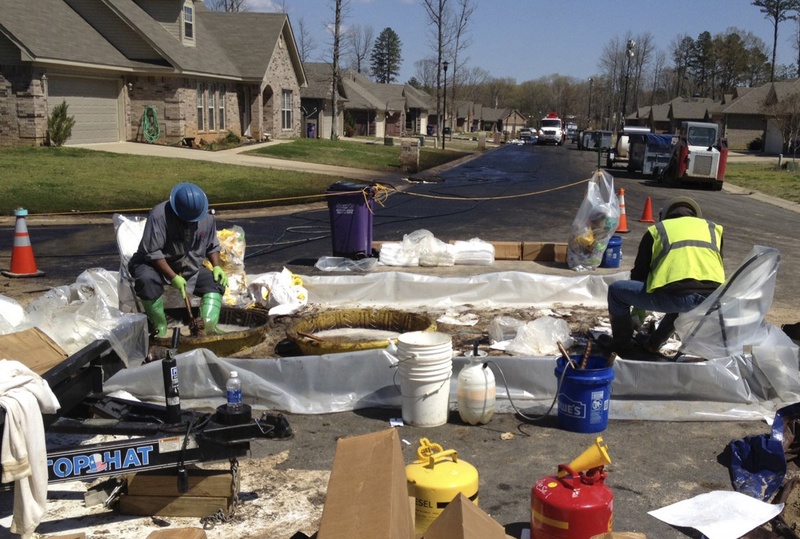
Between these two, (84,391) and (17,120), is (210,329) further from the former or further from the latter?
(17,120)

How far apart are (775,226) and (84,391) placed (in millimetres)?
15809

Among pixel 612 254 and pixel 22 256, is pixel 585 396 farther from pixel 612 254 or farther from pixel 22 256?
pixel 22 256

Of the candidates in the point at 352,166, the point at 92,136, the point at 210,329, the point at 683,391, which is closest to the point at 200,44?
the point at 92,136

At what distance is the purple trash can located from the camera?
10789 millimetres

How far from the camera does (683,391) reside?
5922mm

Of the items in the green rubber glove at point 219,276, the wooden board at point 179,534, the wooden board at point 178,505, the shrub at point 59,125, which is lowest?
the wooden board at point 178,505

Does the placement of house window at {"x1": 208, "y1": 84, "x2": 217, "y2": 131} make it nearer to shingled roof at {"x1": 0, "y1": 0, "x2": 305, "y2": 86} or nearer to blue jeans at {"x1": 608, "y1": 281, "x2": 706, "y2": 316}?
shingled roof at {"x1": 0, "y1": 0, "x2": 305, "y2": 86}

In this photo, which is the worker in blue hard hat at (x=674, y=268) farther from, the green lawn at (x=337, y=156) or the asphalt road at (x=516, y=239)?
the green lawn at (x=337, y=156)

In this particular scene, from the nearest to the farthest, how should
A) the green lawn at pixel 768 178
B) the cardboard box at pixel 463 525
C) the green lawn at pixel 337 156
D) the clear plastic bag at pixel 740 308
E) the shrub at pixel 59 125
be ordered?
the cardboard box at pixel 463 525
the clear plastic bag at pixel 740 308
the shrub at pixel 59 125
the green lawn at pixel 768 178
the green lawn at pixel 337 156

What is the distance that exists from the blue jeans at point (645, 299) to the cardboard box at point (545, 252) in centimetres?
449

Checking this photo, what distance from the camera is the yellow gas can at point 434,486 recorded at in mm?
3973

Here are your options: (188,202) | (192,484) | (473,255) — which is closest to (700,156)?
(473,255)

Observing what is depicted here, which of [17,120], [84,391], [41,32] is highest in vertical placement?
[41,32]

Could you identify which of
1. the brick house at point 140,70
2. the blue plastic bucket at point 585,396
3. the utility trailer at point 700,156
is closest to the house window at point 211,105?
the brick house at point 140,70
